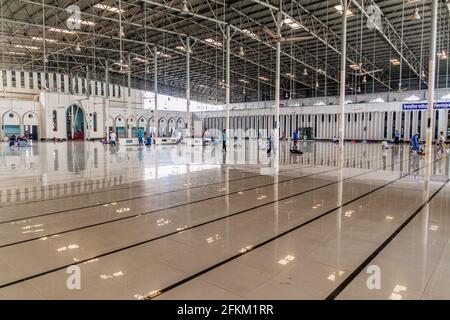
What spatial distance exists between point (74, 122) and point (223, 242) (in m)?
44.1

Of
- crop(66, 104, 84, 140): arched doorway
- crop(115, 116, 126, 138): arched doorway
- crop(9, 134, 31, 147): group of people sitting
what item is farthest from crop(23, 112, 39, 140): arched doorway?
crop(9, 134, 31, 147): group of people sitting

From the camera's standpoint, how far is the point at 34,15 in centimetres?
2542

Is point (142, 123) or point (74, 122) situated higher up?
point (142, 123)

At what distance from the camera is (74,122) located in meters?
42.8

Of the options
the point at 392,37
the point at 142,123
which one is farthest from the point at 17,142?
the point at 392,37

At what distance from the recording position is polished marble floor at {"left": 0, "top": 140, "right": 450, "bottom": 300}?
2869 millimetres

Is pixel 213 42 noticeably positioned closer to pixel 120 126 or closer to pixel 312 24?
pixel 312 24

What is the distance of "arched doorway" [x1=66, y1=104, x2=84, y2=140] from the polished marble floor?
36.8 meters

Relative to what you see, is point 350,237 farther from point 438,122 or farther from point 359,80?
point 359,80

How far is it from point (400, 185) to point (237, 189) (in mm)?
4434

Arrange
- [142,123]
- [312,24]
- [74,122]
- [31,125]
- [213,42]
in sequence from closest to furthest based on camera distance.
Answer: [312,24] < [213,42] < [31,125] < [74,122] < [142,123]

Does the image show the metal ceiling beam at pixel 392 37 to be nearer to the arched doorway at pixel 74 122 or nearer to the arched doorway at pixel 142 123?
the arched doorway at pixel 142 123

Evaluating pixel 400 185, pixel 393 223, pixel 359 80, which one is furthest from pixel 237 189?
pixel 359 80
